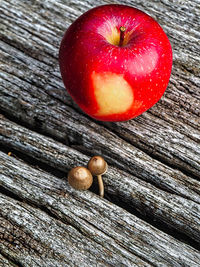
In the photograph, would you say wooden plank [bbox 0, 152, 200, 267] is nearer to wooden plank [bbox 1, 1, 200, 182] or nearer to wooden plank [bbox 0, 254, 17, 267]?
wooden plank [bbox 0, 254, 17, 267]

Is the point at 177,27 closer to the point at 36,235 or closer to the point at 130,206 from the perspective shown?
the point at 130,206

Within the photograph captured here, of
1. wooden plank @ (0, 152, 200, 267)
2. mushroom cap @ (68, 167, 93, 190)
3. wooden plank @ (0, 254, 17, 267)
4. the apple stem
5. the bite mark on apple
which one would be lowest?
wooden plank @ (0, 254, 17, 267)

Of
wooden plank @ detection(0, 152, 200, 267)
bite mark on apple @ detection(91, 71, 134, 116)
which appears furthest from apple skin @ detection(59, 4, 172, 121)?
wooden plank @ detection(0, 152, 200, 267)

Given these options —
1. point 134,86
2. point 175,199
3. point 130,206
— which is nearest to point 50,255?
point 130,206

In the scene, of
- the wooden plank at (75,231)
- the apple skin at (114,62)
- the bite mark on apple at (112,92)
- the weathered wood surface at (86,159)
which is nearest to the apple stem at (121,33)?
the apple skin at (114,62)

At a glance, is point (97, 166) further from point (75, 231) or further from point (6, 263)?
point (6, 263)

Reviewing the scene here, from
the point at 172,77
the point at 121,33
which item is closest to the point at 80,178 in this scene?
the point at 121,33
